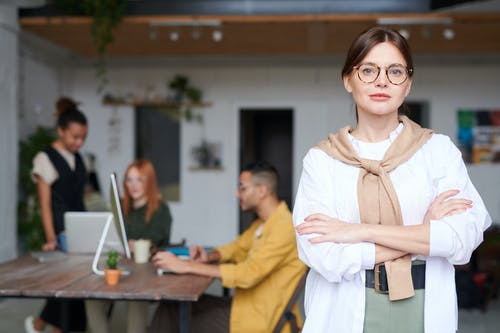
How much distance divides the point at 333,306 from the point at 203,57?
6.12 metres

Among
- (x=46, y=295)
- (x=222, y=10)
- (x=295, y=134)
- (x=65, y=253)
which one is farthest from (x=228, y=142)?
(x=46, y=295)

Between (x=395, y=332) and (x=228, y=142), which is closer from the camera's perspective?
(x=395, y=332)

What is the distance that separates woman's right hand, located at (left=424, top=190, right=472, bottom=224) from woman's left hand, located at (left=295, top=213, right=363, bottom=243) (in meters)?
0.17

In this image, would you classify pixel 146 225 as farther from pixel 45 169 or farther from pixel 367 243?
pixel 367 243

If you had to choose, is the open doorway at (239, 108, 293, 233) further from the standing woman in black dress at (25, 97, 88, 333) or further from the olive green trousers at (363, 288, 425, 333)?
the olive green trousers at (363, 288, 425, 333)

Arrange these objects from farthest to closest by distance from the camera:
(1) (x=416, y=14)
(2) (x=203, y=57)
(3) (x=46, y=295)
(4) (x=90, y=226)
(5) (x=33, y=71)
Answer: (2) (x=203, y=57)
(5) (x=33, y=71)
(1) (x=416, y=14)
(4) (x=90, y=226)
(3) (x=46, y=295)

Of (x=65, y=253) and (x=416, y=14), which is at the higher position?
(x=416, y=14)

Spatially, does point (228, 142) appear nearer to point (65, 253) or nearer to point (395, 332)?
point (65, 253)

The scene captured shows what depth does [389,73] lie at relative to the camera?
1331 millimetres

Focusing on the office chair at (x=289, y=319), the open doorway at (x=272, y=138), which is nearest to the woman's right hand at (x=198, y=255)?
the office chair at (x=289, y=319)

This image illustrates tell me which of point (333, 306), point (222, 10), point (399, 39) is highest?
point (222, 10)

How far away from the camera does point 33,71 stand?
6281 mm

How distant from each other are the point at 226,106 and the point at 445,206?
6007 mm

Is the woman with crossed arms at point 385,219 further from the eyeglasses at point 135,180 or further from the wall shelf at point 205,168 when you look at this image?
the wall shelf at point 205,168
